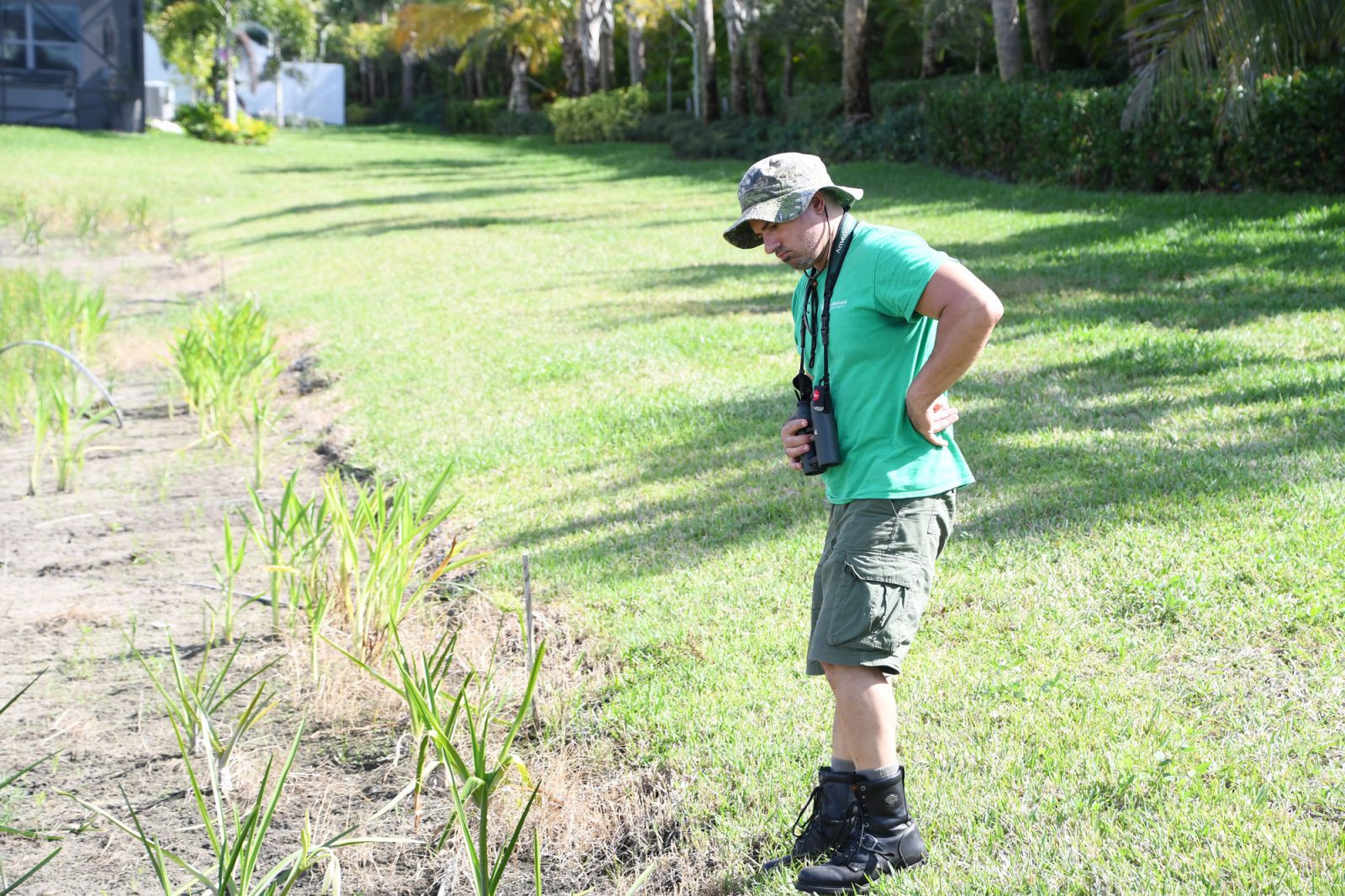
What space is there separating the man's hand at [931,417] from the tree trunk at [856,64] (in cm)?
1831

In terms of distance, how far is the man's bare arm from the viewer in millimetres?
2645

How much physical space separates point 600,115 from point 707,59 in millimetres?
8261

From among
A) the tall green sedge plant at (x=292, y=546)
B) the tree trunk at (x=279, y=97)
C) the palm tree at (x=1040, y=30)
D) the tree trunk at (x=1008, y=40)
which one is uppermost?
the tree trunk at (x=279, y=97)

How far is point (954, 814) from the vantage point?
120 inches

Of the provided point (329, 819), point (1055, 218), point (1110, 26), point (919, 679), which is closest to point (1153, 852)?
point (919, 679)

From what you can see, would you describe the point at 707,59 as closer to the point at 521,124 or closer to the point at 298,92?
the point at 521,124

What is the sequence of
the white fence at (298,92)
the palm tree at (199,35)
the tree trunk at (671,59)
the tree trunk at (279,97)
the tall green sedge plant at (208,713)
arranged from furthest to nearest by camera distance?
the white fence at (298,92) → the tree trunk at (279,97) → the palm tree at (199,35) → the tree trunk at (671,59) → the tall green sedge plant at (208,713)

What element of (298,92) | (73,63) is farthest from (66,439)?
(298,92)

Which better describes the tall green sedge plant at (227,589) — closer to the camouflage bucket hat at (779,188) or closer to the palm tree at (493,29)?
the camouflage bucket hat at (779,188)

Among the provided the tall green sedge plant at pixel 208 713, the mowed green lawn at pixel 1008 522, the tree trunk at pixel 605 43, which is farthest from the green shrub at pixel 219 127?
the tall green sedge plant at pixel 208 713

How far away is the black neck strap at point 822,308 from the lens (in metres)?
2.86

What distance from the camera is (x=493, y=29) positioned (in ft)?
140

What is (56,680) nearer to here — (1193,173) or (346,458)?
(346,458)

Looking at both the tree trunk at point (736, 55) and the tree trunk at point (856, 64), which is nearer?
the tree trunk at point (856, 64)
